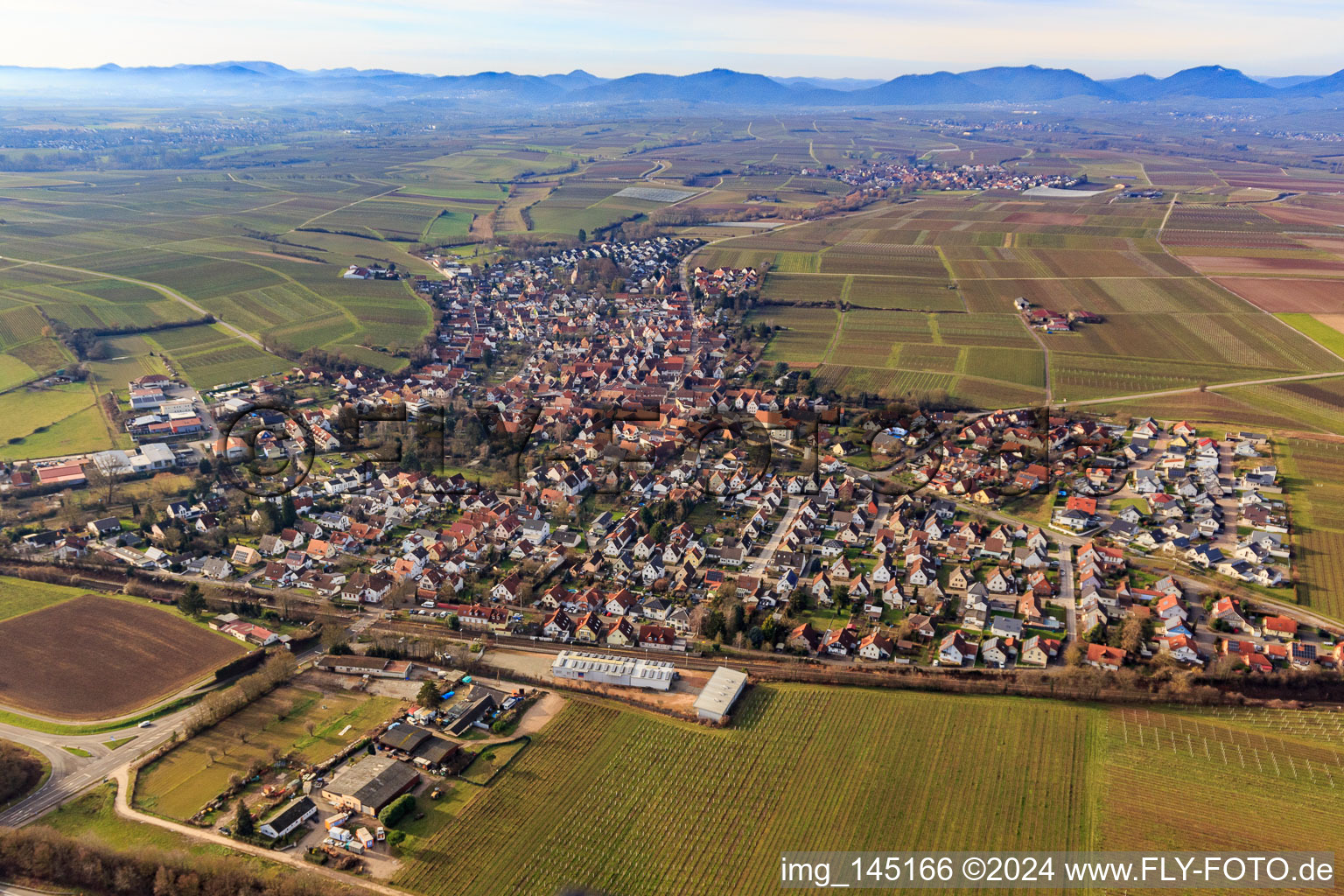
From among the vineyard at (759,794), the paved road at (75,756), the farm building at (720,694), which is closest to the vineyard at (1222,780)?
the vineyard at (759,794)

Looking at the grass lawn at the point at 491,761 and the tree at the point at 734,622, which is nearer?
the grass lawn at the point at 491,761

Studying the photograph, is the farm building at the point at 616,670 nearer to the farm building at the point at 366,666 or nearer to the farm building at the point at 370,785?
the farm building at the point at 366,666

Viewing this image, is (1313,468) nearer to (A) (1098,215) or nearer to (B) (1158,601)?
(B) (1158,601)

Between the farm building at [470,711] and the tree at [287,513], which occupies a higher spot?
the tree at [287,513]

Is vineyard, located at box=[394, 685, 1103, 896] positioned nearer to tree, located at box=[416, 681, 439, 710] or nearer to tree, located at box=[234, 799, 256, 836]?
tree, located at box=[416, 681, 439, 710]

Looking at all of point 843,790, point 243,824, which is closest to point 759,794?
point 843,790

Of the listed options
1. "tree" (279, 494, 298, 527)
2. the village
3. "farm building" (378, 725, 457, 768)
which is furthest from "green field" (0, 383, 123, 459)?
"farm building" (378, 725, 457, 768)
